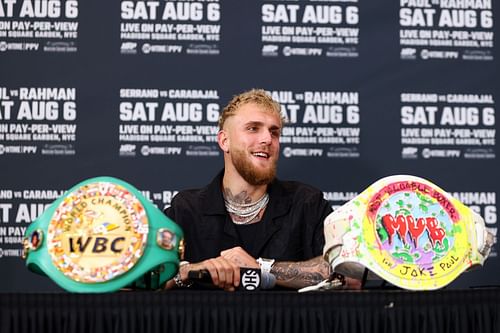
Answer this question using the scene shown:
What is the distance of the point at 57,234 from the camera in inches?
44.2

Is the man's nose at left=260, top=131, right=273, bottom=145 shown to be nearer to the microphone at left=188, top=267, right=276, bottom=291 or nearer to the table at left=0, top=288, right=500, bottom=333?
the microphone at left=188, top=267, right=276, bottom=291

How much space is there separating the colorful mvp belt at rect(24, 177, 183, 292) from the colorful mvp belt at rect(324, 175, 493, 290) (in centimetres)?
29

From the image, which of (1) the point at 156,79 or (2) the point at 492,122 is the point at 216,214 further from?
(2) the point at 492,122

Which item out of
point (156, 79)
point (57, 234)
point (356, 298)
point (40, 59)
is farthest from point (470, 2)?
point (57, 234)

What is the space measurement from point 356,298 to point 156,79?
1.44 m

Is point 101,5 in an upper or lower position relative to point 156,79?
upper

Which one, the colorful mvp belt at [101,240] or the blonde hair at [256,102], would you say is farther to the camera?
the blonde hair at [256,102]

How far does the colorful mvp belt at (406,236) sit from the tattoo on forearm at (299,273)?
48cm

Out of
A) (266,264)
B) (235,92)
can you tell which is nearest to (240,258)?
(266,264)

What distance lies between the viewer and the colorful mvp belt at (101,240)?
1092mm

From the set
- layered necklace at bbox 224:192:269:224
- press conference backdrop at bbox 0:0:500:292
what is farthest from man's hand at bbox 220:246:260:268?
press conference backdrop at bbox 0:0:500:292

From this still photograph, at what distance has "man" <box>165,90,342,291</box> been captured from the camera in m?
1.89

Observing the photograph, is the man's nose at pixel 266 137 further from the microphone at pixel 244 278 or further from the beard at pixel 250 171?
the microphone at pixel 244 278

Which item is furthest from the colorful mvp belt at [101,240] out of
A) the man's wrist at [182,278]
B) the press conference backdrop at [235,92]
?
the press conference backdrop at [235,92]
